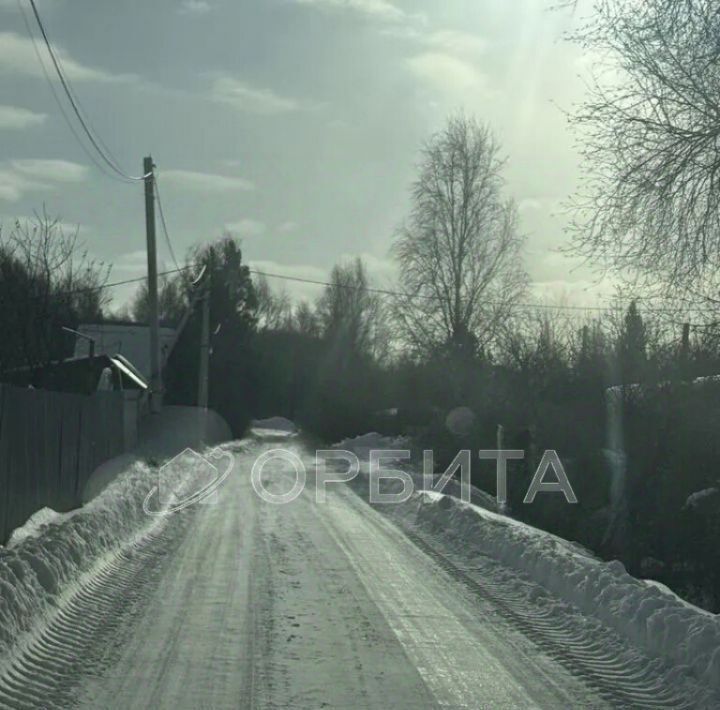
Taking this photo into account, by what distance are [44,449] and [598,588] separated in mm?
8188

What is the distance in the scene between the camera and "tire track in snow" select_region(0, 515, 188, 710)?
6.34 m

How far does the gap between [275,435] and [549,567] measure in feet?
172

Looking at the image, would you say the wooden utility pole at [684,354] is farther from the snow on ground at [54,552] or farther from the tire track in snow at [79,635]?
the tire track in snow at [79,635]

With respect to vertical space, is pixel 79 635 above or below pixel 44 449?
below

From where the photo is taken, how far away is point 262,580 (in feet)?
35.9

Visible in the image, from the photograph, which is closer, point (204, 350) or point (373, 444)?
point (204, 350)

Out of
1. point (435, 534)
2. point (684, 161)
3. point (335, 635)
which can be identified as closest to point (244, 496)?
point (435, 534)

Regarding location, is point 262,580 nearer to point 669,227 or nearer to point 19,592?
point 19,592

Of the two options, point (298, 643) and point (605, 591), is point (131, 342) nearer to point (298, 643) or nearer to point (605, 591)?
point (605, 591)

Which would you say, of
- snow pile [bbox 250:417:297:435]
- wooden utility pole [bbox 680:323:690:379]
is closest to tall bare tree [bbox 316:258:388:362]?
snow pile [bbox 250:417:297:435]

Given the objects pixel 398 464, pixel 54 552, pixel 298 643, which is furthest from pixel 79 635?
pixel 398 464

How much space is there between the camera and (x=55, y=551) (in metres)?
10.3

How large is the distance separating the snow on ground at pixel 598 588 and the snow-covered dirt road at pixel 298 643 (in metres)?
0.44

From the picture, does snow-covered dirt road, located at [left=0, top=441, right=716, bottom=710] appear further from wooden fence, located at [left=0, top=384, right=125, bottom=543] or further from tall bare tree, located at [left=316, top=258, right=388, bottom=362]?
tall bare tree, located at [left=316, top=258, right=388, bottom=362]
